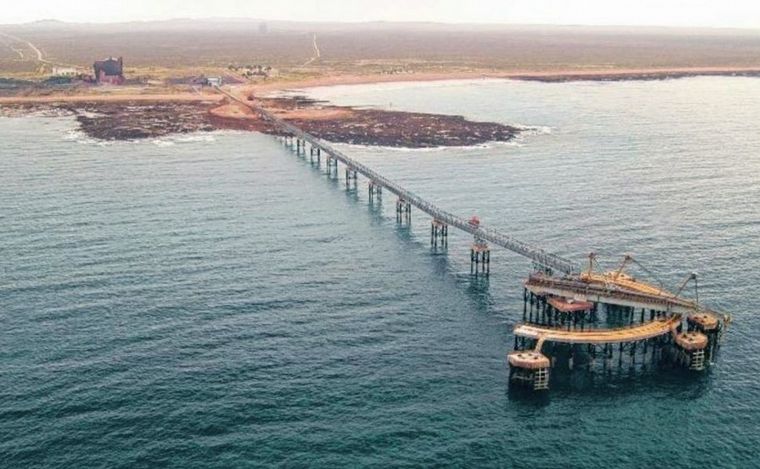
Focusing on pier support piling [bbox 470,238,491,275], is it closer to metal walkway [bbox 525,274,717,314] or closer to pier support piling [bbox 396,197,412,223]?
metal walkway [bbox 525,274,717,314]

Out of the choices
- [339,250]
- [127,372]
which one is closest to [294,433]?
[127,372]

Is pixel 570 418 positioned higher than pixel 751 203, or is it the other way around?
pixel 751 203

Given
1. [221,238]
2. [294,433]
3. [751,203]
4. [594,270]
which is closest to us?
[294,433]

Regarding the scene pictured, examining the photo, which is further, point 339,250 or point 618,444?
point 339,250

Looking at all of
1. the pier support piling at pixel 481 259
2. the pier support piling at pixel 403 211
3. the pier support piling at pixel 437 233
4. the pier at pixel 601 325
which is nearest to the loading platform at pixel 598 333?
the pier at pixel 601 325

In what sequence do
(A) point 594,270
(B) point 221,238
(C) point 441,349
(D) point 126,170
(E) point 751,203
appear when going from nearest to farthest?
(C) point 441,349 → (A) point 594,270 → (B) point 221,238 → (E) point 751,203 → (D) point 126,170

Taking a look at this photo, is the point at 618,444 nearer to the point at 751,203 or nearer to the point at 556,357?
the point at 556,357

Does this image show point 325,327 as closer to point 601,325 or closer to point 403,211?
point 601,325

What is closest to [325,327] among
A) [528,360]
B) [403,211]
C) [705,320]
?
[528,360]
